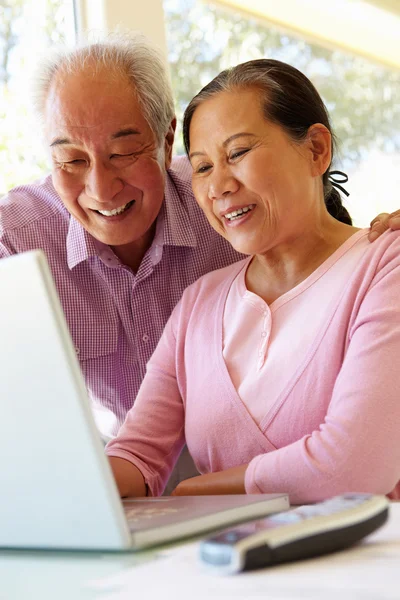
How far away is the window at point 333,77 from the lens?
3.10m

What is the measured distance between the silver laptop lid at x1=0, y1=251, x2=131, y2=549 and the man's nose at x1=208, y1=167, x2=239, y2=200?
850 mm

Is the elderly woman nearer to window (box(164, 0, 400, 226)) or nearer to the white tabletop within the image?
the white tabletop

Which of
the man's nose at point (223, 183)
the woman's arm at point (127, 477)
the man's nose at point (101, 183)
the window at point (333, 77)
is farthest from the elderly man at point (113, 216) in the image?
the window at point (333, 77)

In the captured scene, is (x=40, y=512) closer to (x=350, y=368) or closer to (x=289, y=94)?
(x=350, y=368)

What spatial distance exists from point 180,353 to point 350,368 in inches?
17.5

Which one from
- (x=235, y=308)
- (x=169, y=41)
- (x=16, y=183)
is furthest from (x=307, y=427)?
(x=169, y=41)

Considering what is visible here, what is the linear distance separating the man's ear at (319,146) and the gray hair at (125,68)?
0.47 meters

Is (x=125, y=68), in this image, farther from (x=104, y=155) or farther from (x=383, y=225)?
(x=383, y=225)

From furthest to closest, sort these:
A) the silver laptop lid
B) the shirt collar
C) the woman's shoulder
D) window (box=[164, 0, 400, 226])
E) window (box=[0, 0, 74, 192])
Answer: window (box=[164, 0, 400, 226])
window (box=[0, 0, 74, 192])
the shirt collar
the woman's shoulder
the silver laptop lid

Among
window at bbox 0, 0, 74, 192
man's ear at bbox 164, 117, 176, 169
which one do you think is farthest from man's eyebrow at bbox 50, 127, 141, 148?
window at bbox 0, 0, 74, 192

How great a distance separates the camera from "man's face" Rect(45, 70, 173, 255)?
182 centimetres

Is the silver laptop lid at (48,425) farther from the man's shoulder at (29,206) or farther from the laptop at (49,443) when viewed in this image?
the man's shoulder at (29,206)

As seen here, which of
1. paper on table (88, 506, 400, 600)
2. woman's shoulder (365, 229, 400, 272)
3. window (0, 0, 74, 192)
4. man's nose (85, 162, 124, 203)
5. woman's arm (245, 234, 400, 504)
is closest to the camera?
paper on table (88, 506, 400, 600)

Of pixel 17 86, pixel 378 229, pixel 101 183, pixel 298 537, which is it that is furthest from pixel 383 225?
pixel 17 86
